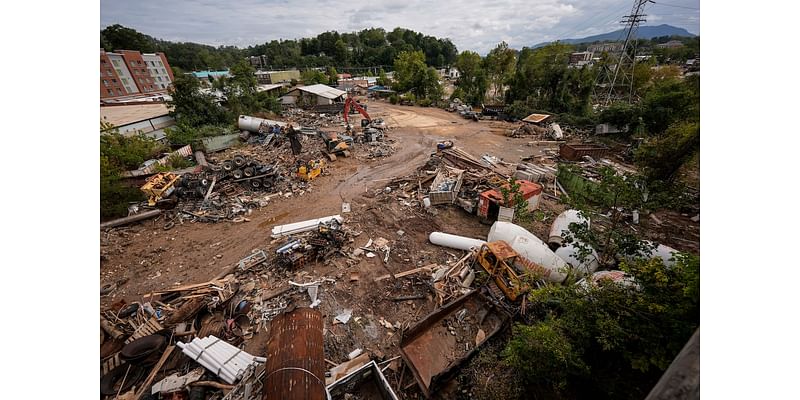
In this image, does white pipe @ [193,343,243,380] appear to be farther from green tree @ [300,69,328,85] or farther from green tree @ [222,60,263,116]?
green tree @ [300,69,328,85]

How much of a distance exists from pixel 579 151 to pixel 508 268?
47.3 ft

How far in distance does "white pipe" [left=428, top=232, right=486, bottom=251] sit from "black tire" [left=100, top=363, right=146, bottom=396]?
826cm

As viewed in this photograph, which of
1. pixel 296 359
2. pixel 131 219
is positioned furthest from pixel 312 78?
pixel 296 359

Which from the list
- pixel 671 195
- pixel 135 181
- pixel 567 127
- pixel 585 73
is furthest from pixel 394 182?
pixel 585 73

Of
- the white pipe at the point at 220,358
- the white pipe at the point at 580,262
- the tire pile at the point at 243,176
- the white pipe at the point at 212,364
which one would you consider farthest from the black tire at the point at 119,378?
the white pipe at the point at 580,262

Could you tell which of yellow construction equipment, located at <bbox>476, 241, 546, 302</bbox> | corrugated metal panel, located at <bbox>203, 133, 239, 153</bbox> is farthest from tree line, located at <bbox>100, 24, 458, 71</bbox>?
yellow construction equipment, located at <bbox>476, 241, 546, 302</bbox>

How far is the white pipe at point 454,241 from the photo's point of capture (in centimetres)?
943

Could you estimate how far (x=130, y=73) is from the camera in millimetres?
47344

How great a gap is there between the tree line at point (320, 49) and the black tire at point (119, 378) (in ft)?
230

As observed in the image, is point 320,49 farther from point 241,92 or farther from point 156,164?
point 156,164

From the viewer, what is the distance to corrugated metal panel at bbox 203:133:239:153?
20.2m

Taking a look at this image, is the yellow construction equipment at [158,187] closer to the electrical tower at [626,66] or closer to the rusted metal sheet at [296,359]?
the rusted metal sheet at [296,359]

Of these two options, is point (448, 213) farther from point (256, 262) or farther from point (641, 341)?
point (641, 341)

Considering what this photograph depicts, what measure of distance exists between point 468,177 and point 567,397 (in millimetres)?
10418
